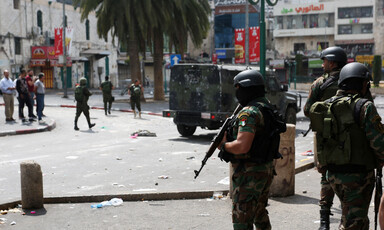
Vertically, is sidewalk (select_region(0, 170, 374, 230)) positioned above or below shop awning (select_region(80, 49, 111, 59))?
below

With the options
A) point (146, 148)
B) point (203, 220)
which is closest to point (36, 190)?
point (203, 220)

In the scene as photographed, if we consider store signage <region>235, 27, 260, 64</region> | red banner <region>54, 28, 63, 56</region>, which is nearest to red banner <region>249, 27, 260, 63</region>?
store signage <region>235, 27, 260, 64</region>

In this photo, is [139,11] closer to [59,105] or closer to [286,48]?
[59,105]

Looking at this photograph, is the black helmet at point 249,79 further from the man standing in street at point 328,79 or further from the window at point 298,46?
the window at point 298,46

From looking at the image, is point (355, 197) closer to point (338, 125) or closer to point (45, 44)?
point (338, 125)

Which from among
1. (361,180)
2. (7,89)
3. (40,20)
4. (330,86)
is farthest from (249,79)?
(40,20)

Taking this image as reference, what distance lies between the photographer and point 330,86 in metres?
5.62

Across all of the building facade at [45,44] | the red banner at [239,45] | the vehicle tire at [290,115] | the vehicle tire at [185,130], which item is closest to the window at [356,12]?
the building facade at [45,44]

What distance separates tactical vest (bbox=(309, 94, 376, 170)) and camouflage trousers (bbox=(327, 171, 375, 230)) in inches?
4.0

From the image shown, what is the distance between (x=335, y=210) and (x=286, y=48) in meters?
78.1

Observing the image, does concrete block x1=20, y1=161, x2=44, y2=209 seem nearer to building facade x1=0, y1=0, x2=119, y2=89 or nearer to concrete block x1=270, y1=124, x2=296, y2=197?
concrete block x1=270, y1=124, x2=296, y2=197

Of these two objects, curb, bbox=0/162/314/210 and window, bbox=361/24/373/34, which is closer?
curb, bbox=0/162/314/210

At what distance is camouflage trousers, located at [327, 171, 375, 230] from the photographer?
4121 mm

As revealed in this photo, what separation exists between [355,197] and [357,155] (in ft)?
1.07
